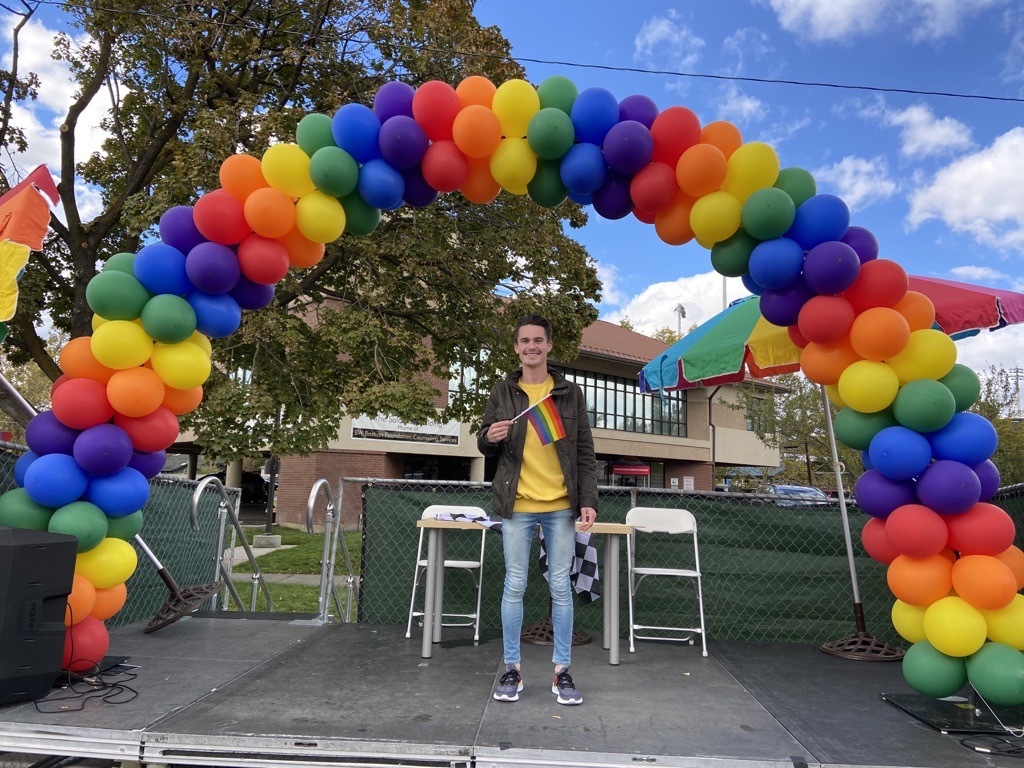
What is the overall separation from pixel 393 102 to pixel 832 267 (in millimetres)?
2754

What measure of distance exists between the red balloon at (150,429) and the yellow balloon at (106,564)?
583 millimetres

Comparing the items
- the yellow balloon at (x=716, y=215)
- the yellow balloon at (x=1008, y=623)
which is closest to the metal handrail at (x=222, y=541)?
the yellow balloon at (x=716, y=215)

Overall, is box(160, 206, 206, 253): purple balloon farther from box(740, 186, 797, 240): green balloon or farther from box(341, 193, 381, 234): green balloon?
box(740, 186, 797, 240): green balloon

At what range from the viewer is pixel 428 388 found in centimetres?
983

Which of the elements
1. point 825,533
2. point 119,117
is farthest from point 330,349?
point 825,533

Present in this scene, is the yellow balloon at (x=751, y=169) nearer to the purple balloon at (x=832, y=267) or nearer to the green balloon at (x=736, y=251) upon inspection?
the green balloon at (x=736, y=251)

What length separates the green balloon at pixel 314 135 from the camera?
13.6 feet

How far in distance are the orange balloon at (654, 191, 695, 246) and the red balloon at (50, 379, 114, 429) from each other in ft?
11.5

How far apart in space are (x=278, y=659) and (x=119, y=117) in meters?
10.7

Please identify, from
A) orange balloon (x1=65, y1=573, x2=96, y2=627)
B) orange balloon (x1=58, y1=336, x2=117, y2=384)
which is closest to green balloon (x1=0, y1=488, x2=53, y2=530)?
orange balloon (x1=65, y1=573, x2=96, y2=627)

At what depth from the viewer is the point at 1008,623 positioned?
10.8 feet

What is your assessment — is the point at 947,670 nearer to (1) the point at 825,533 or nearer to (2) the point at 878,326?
(2) the point at 878,326

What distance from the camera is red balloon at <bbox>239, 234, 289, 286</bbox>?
4.14 metres

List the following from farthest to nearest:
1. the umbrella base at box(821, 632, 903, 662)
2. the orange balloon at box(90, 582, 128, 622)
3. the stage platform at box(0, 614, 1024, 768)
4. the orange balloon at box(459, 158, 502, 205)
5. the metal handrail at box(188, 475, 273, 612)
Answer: the metal handrail at box(188, 475, 273, 612)
the umbrella base at box(821, 632, 903, 662)
the orange balloon at box(459, 158, 502, 205)
the orange balloon at box(90, 582, 128, 622)
the stage platform at box(0, 614, 1024, 768)
